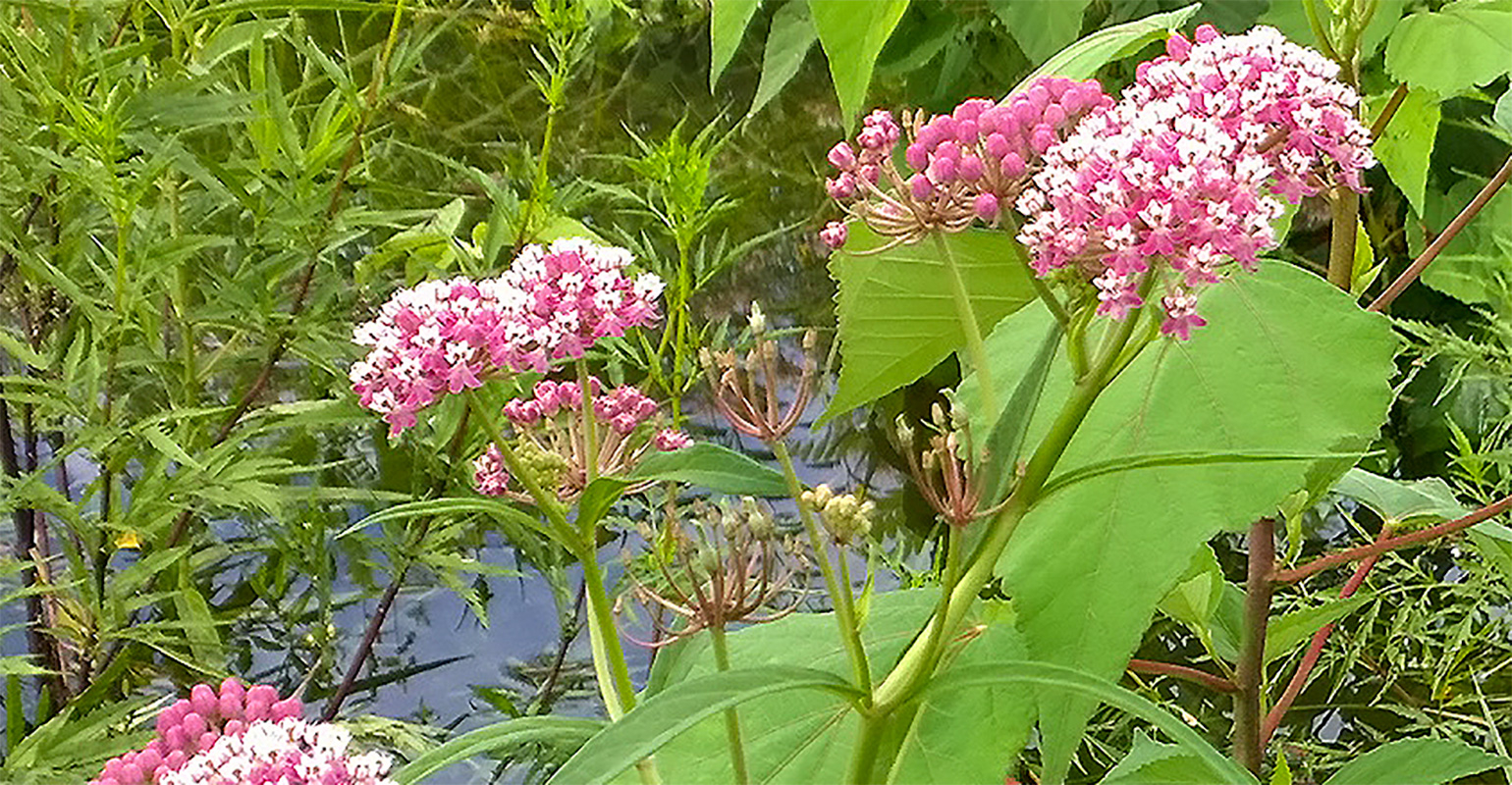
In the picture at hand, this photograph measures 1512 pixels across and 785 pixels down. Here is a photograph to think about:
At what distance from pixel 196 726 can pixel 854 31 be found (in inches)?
7.3

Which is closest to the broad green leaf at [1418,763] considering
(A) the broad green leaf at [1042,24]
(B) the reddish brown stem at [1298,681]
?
(B) the reddish brown stem at [1298,681]

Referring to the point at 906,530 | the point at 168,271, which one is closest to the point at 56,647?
the point at 168,271

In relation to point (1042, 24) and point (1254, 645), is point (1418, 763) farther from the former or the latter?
point (1042, 24)

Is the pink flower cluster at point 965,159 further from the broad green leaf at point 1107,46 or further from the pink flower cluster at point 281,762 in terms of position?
the pink flower cluster at point 281,762

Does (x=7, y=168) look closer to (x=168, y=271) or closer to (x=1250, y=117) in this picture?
(x=168, y=271)

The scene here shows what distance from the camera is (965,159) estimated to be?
0.27m

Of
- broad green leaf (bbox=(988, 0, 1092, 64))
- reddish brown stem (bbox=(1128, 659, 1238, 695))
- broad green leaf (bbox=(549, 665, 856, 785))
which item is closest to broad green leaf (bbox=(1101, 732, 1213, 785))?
reddish brown stem (bbox=(1128, 659, 1238, 695))

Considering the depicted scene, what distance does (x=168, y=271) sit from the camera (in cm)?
60

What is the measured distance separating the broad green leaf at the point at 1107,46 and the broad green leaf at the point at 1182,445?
0.06 meters

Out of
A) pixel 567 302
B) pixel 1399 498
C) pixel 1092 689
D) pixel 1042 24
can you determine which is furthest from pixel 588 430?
pixel 1042 24

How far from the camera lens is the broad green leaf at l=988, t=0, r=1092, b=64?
76 centimetres

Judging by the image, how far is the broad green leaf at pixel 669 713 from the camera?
21 cm

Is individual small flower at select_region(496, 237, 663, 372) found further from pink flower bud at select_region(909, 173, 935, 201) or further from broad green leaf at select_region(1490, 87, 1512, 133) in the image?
broad green leaf at select_region(1490, 87, 1512, 133)

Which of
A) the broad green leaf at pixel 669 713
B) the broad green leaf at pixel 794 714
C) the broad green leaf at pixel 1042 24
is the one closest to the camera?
the broad green leaf at pixel 669 713
